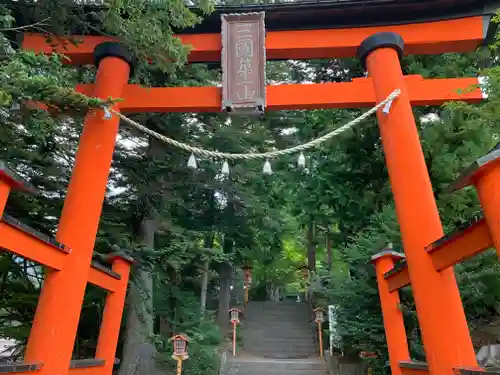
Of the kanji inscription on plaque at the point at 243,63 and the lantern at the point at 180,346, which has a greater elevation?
the kanji inscription on plaque at the point at 243,63

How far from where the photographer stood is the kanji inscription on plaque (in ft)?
16.8

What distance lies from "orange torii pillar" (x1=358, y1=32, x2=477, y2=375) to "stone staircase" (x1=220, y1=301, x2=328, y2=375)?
25.5 ft

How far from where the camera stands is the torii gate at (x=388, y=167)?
12.3 ft

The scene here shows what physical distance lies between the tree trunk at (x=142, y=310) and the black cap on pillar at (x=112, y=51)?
257 cm

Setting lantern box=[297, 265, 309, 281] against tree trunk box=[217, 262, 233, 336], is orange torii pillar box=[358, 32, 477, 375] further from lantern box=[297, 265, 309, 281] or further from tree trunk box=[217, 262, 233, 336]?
lantern box=[297, 265, 309, 281]

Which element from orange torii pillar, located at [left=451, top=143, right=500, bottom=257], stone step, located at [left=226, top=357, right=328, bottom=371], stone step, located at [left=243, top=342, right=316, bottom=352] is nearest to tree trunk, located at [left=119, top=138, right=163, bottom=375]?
stone step, located at [left=226, top=357, right=328, bottom=371]

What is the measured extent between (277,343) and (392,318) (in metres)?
10.5

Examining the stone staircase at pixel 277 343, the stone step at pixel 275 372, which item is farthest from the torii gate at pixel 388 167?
the stone staircase at pixel 277 343

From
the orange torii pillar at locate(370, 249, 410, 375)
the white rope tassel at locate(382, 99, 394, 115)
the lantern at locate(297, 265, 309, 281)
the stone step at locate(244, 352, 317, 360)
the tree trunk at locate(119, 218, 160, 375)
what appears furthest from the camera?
the lantern at locate(297, 265, 309, 281)

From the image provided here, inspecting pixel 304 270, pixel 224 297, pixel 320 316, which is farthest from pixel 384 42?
pixel 304 270

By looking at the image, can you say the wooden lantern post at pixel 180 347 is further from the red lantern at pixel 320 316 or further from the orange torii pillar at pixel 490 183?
the orange torii pillar at pixel 490 183

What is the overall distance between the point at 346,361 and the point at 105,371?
6876mm

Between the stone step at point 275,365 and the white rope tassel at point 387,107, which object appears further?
the stone step at point 275,365

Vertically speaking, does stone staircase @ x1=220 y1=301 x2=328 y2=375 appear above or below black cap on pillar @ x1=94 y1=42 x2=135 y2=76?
below
